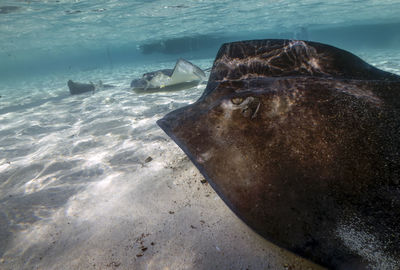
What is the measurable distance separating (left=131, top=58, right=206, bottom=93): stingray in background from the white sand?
438 cm

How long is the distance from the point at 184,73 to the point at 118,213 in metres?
7.16

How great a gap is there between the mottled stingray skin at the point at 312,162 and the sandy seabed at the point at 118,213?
0.38m

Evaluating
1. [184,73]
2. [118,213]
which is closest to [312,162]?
[118,213]

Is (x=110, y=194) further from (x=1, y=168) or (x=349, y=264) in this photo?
(x=1, y=168)

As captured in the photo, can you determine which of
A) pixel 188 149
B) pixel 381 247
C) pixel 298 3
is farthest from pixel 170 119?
pixel 298 3

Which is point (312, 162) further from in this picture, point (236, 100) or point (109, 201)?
point (109, 201)

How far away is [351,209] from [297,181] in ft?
1.08

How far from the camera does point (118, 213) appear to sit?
7.38 feet

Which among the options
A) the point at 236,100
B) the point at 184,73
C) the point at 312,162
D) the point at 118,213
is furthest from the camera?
the point at 184,73

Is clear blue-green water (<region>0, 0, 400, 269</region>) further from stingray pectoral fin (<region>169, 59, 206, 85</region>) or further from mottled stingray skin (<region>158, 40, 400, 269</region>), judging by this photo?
stingray pectoral fin (<region>169, 59, 206, 85</region>)

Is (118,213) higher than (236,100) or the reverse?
the reverse

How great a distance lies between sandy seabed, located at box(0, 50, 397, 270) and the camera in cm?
163

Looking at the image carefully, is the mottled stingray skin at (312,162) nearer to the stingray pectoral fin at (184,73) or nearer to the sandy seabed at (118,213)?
the sandy seabed at (118,213)

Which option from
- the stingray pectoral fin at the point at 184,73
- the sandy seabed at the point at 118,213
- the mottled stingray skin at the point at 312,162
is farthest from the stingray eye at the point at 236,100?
the stingray pectoral fin at the point at 184,73
